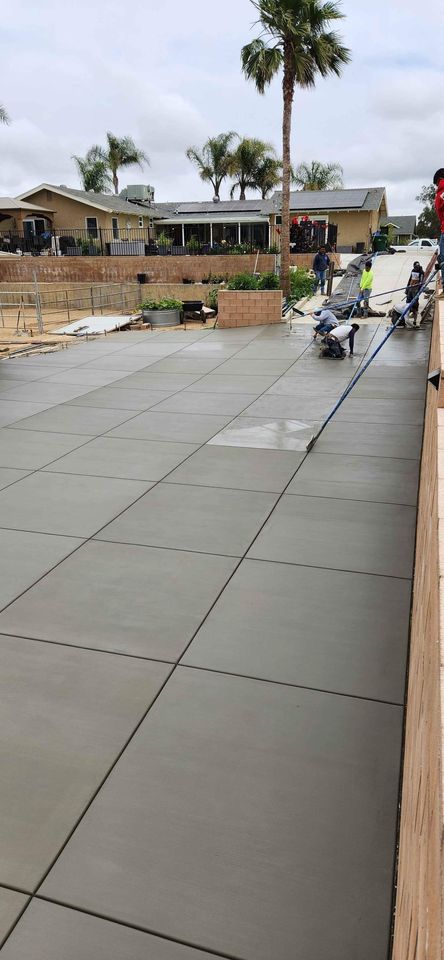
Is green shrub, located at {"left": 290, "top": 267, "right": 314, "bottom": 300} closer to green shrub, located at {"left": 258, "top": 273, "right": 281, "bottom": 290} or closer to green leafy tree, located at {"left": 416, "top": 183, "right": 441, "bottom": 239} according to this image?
green shrub, located at {"left": 258, "top": 273, "right": 281, "bottom": 290}

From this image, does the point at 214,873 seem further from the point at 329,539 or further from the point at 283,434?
the point at 283,434

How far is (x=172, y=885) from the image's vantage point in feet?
9.15

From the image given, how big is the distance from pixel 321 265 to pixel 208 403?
15110mm

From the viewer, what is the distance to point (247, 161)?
59.6 metres

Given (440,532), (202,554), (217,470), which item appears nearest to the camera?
(440,532)

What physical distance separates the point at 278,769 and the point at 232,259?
105ft

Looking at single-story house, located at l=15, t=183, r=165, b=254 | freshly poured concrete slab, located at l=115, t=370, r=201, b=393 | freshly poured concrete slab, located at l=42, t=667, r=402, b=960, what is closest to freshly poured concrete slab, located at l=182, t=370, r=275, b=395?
freshly poured concrete slab, located at l=115, t=370, r=201, b=393

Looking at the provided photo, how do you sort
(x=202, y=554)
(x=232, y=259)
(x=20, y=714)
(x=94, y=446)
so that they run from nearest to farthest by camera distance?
(x=20, y=714), (x=202, y=554), (x=94, y=446), (x=232, y=259)

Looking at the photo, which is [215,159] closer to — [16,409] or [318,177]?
[318,177]

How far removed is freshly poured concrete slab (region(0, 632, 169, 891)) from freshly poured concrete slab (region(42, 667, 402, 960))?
11 cm

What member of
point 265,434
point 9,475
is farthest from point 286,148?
point 9,475

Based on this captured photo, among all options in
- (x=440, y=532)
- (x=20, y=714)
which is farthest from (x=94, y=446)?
(x=440, y=532)

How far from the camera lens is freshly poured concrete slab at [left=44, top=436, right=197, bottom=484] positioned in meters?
7.82

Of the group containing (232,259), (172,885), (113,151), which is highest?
(113,151)
